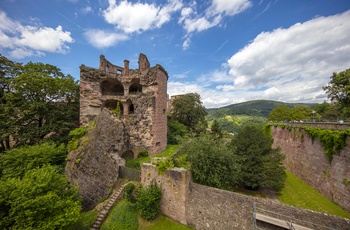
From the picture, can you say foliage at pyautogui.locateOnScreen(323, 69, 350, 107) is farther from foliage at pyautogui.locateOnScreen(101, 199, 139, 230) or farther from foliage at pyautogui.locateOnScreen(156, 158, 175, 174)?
foliage at pyautogui.locateOnScreen(101, 199, 139, 230)

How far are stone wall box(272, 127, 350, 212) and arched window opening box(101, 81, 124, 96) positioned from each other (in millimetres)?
24627

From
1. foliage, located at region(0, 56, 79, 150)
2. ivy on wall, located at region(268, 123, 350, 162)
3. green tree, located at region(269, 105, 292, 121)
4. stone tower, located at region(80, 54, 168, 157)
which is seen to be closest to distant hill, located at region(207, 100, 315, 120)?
green tree, located at region(269, 105, 292, 121)

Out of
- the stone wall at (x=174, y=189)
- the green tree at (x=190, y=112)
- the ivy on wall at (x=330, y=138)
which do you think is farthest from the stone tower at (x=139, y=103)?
the ivy on wall at (x=330, y=138)

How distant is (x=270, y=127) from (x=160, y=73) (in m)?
21.3

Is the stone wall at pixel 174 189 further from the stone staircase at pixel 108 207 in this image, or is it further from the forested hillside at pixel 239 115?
the forested hillside at pixel 239 115

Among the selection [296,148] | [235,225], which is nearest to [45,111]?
[235,225]

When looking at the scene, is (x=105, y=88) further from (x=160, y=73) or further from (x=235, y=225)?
(x=235, y=225)

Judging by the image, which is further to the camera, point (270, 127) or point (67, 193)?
point (270, 127)

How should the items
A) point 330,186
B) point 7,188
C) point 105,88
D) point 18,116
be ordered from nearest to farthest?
point 7,188 → point 330,186 → point 18,116 → point 105,88

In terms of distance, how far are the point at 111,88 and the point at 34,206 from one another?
64.2ft

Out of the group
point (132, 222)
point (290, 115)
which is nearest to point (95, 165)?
point (132, 222)

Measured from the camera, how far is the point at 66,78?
1989 centimetres

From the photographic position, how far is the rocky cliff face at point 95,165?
11.5 m

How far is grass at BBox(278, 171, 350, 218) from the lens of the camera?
10193mm
